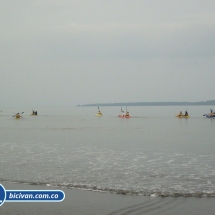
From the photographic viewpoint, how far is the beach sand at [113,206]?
9.81m

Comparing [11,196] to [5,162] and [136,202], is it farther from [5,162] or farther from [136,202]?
[5,162]

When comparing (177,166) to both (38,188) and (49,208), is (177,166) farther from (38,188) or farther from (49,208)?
(49,208)

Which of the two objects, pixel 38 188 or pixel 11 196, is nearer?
pixel 11 196

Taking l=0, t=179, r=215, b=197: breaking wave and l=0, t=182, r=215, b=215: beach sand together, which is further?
l=0, t=179, r=215, b=197: breaking wave

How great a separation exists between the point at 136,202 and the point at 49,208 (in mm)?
2785

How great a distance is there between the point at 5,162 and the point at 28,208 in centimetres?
920

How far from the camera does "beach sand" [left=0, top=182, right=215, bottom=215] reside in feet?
32.2

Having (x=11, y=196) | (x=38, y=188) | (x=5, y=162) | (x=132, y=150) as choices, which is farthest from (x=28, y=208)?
(x=132, y=150)

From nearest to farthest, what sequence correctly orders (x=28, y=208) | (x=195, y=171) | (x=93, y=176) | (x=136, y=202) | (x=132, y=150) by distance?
1. (x=28, y=208)
2. (x=136, y=202)
3. (x=93, y=176)
4. (x=195, y=171)
5. (x=132, y=150)

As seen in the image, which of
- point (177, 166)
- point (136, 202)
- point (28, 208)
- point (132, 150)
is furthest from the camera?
point (132, 150)

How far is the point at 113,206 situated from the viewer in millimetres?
10406

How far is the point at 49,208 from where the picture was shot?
1019cm

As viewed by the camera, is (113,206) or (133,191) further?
(133,191)

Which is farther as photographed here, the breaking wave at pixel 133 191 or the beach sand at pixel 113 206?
the breaking wave at pixel 133 191
